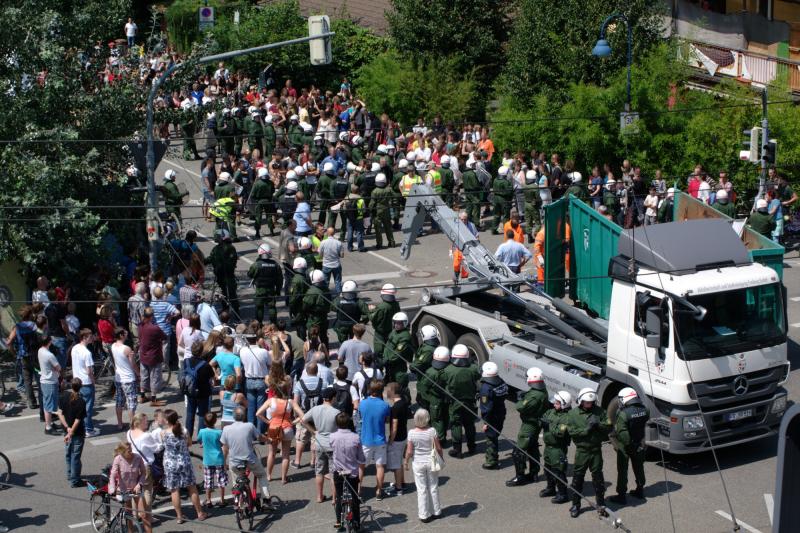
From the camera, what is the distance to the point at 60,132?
819 inches

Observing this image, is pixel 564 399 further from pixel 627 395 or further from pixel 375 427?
pixel 375 427

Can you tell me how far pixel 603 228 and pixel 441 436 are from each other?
4.55 metres

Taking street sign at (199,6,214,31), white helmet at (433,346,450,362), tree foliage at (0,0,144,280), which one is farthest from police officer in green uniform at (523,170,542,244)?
street sign at (199,6,214,31)

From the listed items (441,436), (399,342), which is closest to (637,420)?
(441,436)

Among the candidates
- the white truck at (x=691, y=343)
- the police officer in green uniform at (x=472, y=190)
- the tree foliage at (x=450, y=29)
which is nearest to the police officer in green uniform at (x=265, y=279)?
the white truck at (x=691, y=343)

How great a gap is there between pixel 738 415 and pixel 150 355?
8238 millimetres

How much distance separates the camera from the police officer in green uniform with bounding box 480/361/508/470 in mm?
15273

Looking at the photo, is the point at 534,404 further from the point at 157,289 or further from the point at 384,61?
the point at 384,61

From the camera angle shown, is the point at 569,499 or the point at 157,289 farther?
the point at 157,289

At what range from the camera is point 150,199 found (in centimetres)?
2088

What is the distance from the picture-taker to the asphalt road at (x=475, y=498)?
13.8 metres

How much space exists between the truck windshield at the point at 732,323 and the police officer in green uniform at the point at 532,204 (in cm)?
1199

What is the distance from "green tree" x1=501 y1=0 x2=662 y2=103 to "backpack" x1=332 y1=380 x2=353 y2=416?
18002 millimetres

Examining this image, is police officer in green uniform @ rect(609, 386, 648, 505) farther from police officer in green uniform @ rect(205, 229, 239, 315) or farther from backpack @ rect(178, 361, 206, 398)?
police officer in green uniform @ rect(205, 229, 239, 315)
